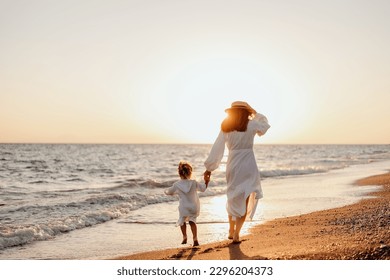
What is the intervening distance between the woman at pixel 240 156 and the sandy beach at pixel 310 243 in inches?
22.2

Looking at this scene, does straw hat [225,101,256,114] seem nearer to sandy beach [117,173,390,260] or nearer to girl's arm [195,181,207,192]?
girl's arm [195,181,207,192]

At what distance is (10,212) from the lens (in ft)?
38.8

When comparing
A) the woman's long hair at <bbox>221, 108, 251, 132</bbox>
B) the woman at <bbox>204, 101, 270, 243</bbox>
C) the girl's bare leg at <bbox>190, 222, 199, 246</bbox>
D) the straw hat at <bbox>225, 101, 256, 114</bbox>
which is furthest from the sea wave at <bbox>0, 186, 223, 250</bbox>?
the straw hat at <bbox>225, 101, 256, 114</bbox>

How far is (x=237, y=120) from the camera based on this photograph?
20.5 ft

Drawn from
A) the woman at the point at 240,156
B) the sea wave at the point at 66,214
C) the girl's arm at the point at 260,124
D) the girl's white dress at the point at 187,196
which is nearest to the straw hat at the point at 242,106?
the woman at the point at 240,156

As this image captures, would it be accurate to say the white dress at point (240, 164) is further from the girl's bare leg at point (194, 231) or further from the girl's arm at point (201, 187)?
the girl's bare leg at point (194, 231)

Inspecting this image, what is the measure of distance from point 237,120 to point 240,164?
578 mm

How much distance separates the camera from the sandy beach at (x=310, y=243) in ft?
17.5

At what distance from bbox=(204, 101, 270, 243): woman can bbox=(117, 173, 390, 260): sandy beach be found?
564 mm
